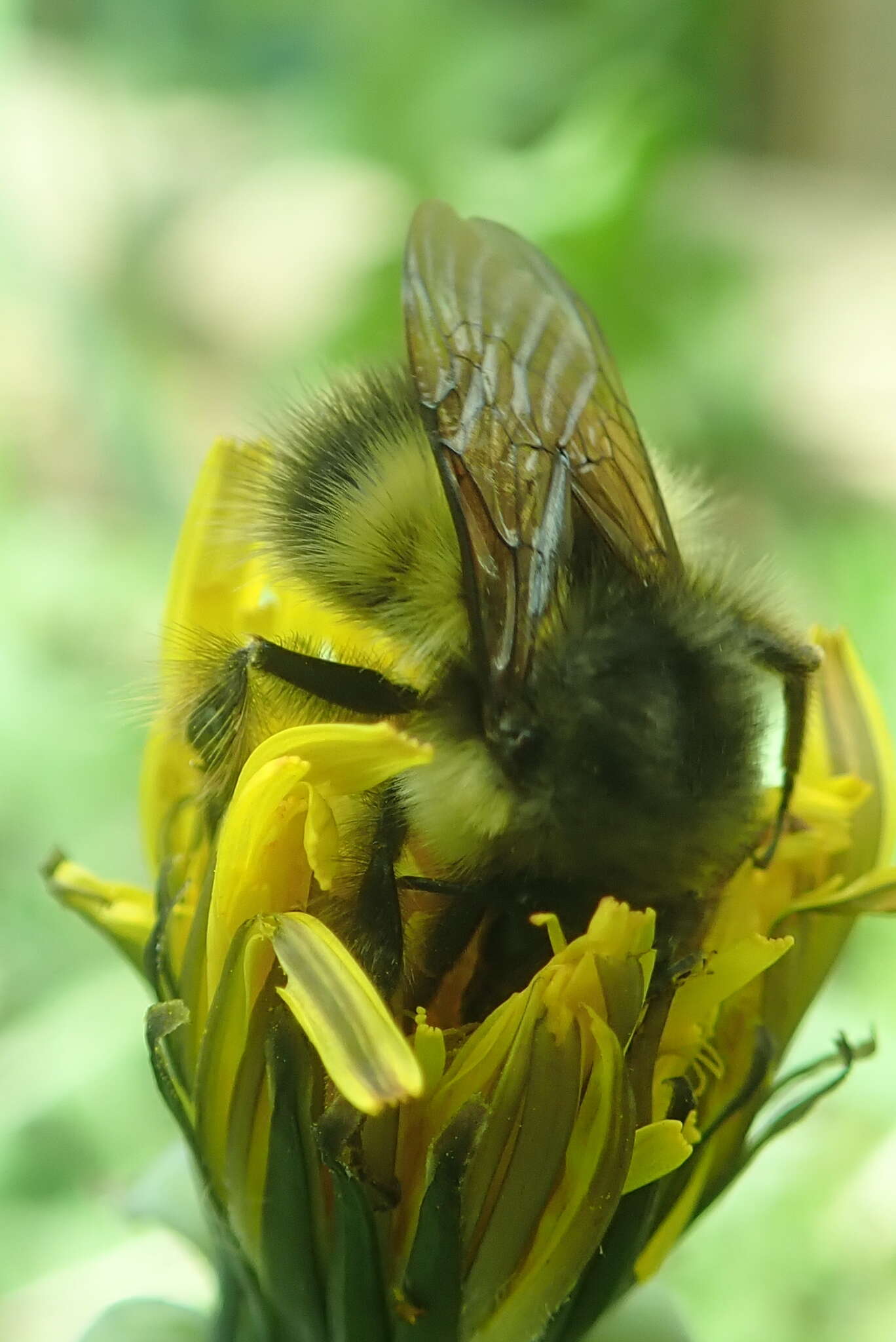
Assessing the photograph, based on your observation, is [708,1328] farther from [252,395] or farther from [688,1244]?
[252,395]

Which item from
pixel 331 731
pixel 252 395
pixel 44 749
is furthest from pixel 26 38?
pixel 331 731

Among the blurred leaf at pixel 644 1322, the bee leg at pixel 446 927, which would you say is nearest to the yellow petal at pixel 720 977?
the bee leg at pixel 446 927

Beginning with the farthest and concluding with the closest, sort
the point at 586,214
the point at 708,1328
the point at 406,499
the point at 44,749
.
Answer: the point at 586,214
the point at 44,749
the point at 708,1328
the point at 406,499

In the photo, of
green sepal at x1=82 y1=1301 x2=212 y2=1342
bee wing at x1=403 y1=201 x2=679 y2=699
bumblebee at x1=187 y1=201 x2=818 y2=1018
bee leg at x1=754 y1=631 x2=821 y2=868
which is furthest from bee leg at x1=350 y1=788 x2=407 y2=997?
green sepal at x1=82 y1=1301 x2=212 y2=1342

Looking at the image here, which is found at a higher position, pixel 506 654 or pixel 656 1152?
pixel 506 654

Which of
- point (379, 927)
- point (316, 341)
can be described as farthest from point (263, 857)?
point (316, 341)

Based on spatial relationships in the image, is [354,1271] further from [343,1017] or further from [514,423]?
[514,423]

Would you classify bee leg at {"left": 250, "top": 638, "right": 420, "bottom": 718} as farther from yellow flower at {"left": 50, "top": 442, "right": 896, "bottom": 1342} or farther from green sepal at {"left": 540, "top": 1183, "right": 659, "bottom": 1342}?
green sepal at {"left": 540, "top": 1183, "right": 659, "bottom": 1342}
